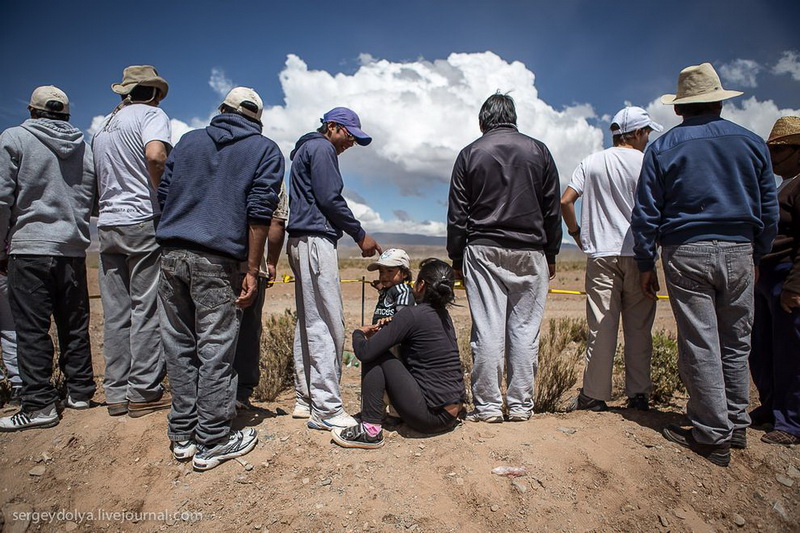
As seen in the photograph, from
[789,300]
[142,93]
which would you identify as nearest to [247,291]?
[142,93]

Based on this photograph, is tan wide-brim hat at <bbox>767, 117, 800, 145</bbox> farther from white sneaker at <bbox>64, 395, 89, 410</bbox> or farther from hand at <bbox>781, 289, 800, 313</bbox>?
white sneaker at <bbox>64, 395, 89, 410</bbox>

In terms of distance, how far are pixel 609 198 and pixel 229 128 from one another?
106 inches

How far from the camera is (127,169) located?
3.35 metres

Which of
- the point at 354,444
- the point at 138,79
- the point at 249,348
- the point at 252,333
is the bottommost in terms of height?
the point at 354,444

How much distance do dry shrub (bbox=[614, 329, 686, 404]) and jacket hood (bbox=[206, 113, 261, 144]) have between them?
4172mm

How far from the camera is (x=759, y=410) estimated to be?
3.53 metres

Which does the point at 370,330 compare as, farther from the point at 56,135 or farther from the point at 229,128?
the point at 56,135

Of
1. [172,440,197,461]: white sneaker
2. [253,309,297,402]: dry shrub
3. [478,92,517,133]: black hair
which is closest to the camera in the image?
[172,440,197,461]: white sneaker

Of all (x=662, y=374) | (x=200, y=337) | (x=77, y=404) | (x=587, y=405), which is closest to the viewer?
(x=200, y=337)

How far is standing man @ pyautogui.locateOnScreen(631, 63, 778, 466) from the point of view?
287 centimetres

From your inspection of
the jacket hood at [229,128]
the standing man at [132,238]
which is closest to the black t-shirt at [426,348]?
the jacket hood at [229,128]

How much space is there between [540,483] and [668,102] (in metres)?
2.59

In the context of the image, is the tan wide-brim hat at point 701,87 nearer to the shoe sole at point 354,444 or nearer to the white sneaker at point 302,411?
the shoe sole at point 354,444

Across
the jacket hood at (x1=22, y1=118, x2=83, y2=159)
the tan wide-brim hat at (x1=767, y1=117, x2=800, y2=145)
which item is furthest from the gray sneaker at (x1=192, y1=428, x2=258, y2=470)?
the tan wide-brim hat at (x1=767, y1=117, x2=800, y2=145)
